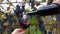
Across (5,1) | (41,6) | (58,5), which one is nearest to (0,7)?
(5,1)

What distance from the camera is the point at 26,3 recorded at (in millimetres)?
1044

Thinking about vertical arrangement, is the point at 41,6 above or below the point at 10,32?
above

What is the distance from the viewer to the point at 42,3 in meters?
1.00

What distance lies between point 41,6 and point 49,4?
0.05 m

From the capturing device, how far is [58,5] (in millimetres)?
950

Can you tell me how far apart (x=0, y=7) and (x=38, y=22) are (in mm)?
300

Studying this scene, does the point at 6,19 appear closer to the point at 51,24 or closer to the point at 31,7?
the point at 31,7

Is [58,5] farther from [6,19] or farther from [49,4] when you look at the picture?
[6,19]

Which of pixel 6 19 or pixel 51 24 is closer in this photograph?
pixel 51 24

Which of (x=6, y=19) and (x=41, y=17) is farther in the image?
(x=6, y=19)

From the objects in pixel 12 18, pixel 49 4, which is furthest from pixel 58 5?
pixel 12 18

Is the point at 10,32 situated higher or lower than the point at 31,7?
lower

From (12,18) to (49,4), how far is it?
0.88ft

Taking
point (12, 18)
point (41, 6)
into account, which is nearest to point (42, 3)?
point (41, 6)
